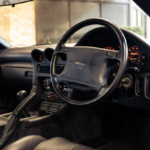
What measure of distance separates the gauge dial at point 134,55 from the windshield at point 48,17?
3640mm

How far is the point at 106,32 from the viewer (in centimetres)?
130

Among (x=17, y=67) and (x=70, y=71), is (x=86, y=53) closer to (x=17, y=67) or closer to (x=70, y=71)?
(x=70, y=71)

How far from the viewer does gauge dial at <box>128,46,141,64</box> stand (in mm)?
1221

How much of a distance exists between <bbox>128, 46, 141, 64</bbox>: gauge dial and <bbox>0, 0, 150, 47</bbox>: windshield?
143 inches

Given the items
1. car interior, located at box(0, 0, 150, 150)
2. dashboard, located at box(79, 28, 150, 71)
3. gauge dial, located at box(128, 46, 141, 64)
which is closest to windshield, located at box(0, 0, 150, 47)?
car interior, located at box(0, 0, 150, 150)

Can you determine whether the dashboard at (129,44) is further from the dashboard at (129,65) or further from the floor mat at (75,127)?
the floor mat at (75,127)

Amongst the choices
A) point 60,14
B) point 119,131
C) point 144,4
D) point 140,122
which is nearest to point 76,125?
point 119,131

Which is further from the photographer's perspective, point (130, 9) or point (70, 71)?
point (130, 9)

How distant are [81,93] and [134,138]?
2.13 feet

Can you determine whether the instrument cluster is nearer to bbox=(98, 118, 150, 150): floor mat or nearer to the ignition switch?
the ignition switch

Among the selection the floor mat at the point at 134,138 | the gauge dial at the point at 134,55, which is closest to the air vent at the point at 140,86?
the gauge dial at the point at 134,55

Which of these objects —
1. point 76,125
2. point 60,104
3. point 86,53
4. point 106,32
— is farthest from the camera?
point 76,125

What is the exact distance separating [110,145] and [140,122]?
312 mm

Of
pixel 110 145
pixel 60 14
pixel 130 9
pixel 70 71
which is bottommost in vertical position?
pixel 110 145
